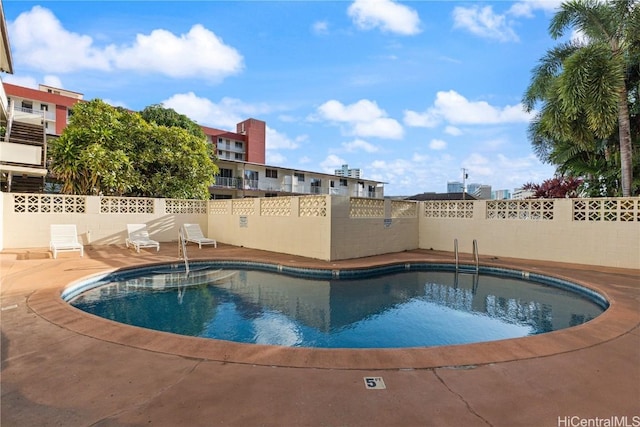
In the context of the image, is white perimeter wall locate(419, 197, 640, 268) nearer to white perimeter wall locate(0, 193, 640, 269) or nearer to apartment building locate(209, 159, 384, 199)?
white perimeter wall locate(0, 193, 640, 269)

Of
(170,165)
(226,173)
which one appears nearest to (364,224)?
(170,165)

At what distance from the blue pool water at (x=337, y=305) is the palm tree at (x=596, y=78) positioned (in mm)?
5133

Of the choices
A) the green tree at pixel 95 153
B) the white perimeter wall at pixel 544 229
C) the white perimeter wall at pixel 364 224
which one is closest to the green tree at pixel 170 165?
the green tree at pixel 95 153

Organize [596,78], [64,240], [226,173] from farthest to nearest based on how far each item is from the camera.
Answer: [226,173]
[64,240]
[596,78]

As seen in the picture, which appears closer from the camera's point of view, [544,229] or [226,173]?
[544,229]

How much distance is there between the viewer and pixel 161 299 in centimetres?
668

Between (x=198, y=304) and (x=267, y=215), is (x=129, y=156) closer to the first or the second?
(x=267, y=215)

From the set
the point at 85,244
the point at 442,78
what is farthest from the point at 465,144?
the point at 85,244

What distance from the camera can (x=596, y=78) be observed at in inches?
363

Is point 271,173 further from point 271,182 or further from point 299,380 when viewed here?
point 299,380

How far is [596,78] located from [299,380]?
37.4 feet

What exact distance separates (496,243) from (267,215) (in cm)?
816

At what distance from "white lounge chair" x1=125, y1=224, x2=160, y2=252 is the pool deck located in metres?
7.73

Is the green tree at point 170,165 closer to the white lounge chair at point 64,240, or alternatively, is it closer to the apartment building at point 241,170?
the white lounge chair at point 64,240
